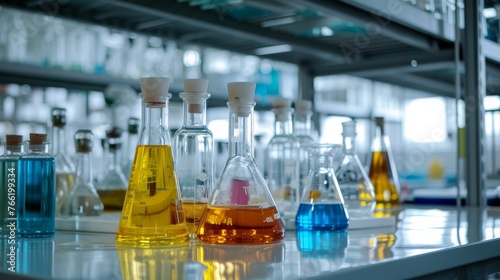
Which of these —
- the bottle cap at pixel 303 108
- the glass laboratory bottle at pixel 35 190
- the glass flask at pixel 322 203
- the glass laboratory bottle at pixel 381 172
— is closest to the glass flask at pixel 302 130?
the bottle cap at pixel 303 108

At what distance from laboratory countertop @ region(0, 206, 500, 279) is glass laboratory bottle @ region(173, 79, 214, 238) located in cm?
11

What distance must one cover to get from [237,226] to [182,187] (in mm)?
141

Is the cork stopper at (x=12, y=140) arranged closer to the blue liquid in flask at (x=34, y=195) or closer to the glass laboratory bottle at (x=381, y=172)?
the blue liquid in flask at (x=34, y=195)

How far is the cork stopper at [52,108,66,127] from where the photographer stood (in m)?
1.19

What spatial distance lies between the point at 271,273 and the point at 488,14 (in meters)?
1.64

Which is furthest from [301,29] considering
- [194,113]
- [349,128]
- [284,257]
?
[284,257]

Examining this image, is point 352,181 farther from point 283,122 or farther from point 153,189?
point 153,189

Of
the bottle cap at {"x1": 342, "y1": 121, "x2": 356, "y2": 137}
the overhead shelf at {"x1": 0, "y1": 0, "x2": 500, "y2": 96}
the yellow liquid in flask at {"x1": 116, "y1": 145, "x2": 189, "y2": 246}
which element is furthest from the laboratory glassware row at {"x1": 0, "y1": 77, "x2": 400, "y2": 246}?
the overhead shelf at {"x1": 0, "y1": 0, "x2": 500, "y2": 96}

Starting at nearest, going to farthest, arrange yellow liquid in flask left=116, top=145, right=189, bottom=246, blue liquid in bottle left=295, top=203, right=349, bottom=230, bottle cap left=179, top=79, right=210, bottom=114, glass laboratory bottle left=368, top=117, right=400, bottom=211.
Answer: yellow liquid in flask left=116, top=145, right=189, bottom=246 → bottle cap left=179, top=79, right=210, bottom=114 → blue liquid in bottle left=295, top=203, right=349, bottom=230 → glass laboratory bottle left=368, top=117, right=400, bottom=211

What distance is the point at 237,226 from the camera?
831 millimetres

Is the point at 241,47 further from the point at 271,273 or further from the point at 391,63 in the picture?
the point at 271,273

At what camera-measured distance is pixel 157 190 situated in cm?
82

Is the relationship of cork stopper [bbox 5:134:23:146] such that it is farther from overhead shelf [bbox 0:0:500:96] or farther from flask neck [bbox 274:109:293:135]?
flask neck [bbox 274:109:293:135]

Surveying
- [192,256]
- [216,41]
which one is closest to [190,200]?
[192,256]
